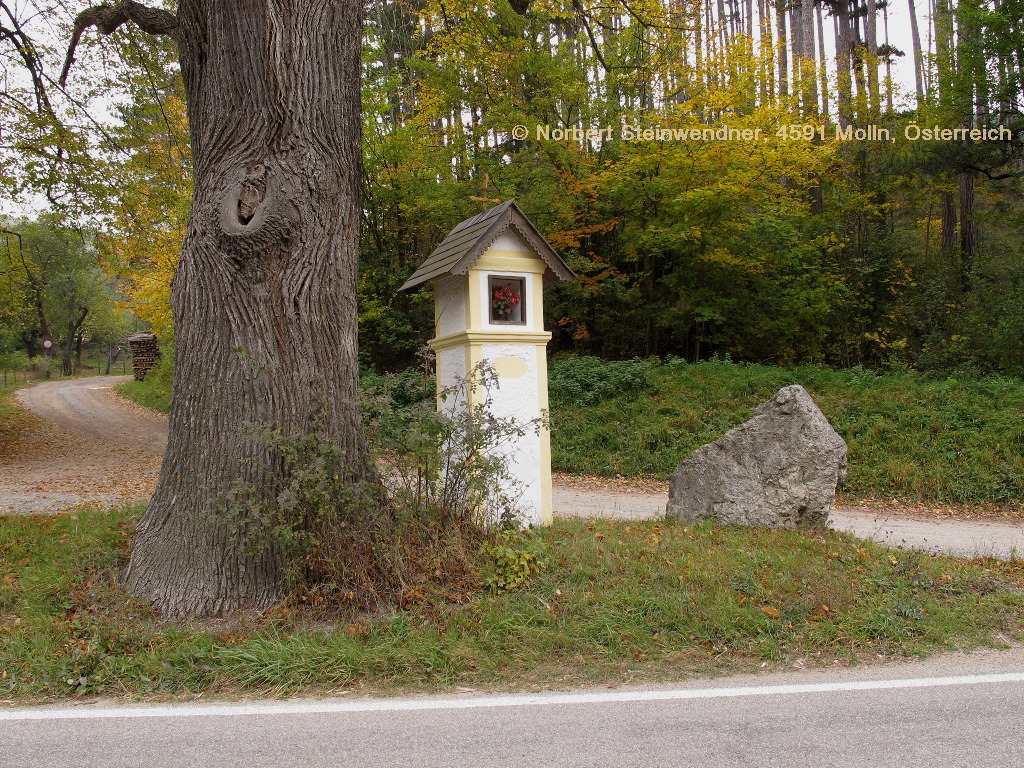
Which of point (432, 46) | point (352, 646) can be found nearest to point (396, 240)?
point (432, 46)

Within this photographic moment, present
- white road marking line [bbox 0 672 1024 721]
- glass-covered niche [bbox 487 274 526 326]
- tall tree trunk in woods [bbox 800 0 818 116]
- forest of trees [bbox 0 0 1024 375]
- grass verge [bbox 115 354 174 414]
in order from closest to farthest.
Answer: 1. white road marking line [bbox 0 672 1024 721]
2. glass-covered niche [bbox 487 274 526 326]
3. forest of trees [bbox 0 0 1024 375]
4. tall tree trunk in woods [bbox 800 0 818 116]
5. grass verge [bbox 115 354 174 414]

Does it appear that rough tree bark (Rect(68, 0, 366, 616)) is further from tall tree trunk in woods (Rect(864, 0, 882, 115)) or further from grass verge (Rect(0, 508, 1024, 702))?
tall tree trunk in woods (Rect(864, 0, 882, 115))

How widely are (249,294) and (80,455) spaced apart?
12.9m

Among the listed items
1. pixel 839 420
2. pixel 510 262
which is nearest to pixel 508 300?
pixel 510 262

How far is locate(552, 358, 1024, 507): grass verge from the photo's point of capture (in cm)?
1049

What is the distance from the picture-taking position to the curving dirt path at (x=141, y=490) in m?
8.05

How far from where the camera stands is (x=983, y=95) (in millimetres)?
15219

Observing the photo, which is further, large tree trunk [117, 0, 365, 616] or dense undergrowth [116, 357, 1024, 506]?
dense undergrowth [116, 357, 1024, 506]

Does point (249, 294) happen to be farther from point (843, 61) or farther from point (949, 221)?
point (843, 61)

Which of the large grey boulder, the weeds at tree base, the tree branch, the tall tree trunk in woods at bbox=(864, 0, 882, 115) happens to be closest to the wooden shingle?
the weeds at tree base

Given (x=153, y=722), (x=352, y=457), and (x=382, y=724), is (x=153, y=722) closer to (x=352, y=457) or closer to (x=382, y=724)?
(x=382, y=724)

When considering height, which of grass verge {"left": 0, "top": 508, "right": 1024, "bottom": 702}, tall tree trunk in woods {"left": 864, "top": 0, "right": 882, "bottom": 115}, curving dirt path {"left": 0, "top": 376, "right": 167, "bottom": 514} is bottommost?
grass verge {"left": 0, "top": 508, "right": 1024, "bottom": 702}

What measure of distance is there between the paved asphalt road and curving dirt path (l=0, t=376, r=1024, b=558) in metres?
4.06

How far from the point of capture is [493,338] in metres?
7.25
